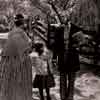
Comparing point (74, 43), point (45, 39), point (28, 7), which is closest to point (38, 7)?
point (28, 7)

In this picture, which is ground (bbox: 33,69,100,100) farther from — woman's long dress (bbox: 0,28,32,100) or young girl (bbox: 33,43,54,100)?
woman's long dress (bbox: 0,28,32,100)

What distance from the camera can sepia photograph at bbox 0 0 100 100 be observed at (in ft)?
12.4

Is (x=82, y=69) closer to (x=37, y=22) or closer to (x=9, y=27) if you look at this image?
(x=37, y=22)

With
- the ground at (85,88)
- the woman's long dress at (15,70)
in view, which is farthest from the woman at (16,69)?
the ground at (85,88)

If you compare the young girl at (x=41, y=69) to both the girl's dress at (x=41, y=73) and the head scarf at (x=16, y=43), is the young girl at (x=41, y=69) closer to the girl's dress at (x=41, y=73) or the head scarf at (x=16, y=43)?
the girl's dress at (x=41, y=73)

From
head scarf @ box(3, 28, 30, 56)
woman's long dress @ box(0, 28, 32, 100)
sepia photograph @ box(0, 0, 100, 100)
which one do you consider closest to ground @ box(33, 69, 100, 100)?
sepia photograph @ box(0, 0, 100, 100)

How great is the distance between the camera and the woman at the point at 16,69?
12.3 ft

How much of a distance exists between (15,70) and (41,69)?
343mm

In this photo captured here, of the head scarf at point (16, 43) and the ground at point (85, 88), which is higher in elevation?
the head scarf at point (16, 43)

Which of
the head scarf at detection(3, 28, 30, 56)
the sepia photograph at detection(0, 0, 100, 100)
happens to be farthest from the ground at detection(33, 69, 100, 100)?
the head scarf at detection(3, 28, 30, 56)

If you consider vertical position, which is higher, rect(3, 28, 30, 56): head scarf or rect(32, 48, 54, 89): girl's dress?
rect(3, 28, 30, 56): head scarf

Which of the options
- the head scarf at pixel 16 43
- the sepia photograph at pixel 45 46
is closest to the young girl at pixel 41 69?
the sepia photograph at pixel 45 46

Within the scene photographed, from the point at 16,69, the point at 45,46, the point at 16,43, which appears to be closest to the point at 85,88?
the point at 45,46

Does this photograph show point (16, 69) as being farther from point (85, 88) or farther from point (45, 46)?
point (85, 88)
